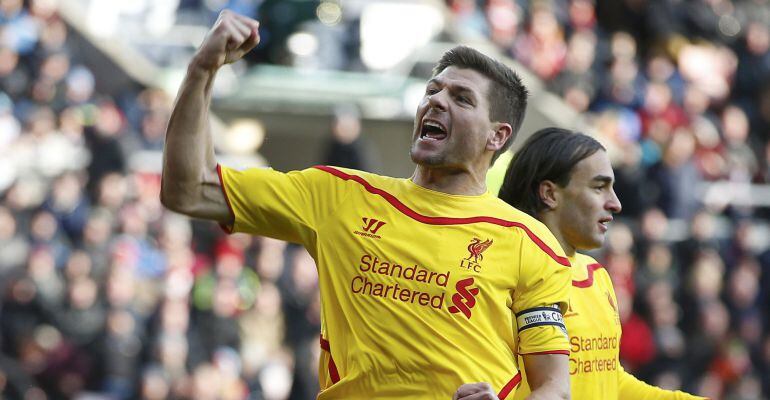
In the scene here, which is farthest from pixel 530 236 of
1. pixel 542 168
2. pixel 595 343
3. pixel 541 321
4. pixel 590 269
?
pixel 590 269

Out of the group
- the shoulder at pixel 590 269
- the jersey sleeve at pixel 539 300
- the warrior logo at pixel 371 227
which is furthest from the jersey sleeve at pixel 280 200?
the shoulder at pixel 590 269

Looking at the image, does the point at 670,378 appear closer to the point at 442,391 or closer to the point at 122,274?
the point at 122,274

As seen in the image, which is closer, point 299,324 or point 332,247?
point 332,247

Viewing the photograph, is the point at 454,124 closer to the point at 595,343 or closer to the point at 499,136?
the point at 499,136

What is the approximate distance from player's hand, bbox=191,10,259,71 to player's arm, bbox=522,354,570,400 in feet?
4.61

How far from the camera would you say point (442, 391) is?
4328mm

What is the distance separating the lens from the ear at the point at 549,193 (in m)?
5.79

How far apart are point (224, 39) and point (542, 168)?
2.16 m

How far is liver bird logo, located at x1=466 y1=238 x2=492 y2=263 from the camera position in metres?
4.47

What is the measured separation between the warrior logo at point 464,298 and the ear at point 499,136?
57cm

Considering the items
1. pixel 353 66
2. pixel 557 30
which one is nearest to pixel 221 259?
pixel 353 66

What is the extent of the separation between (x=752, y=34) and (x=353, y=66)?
5.86m

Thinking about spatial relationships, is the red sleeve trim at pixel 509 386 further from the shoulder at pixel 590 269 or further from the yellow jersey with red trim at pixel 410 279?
the shoulder at pixel 590 269

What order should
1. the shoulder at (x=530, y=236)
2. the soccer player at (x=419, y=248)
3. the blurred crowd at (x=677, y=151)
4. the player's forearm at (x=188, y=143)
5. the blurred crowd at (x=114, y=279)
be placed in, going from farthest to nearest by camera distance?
the blurred crowd at (x=677, y=151), the blurred crowd at (x=114, y=279), the shoulder at (x=530, y=236), the soccer player at (x=419, y=248), the player's forearm at (x=188, y=143)
